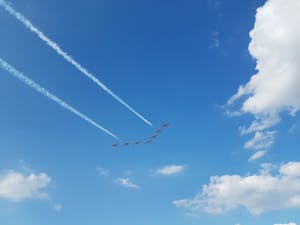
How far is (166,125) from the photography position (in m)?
113

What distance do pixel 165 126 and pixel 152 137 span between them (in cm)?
639

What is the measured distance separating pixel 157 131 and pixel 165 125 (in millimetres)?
3806

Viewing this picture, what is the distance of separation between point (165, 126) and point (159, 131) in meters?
2.96

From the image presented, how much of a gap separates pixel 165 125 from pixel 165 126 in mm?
659

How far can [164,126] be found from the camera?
112m

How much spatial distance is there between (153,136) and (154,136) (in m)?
0.45

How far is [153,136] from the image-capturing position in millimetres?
114438

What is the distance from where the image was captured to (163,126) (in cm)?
11238

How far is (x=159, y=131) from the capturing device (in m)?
113

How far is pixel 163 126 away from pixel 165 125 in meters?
0.91

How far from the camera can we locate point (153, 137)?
113750 millimetres

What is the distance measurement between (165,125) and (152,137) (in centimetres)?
656

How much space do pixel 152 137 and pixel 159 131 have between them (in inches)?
135

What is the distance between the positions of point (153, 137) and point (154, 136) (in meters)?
0.67
